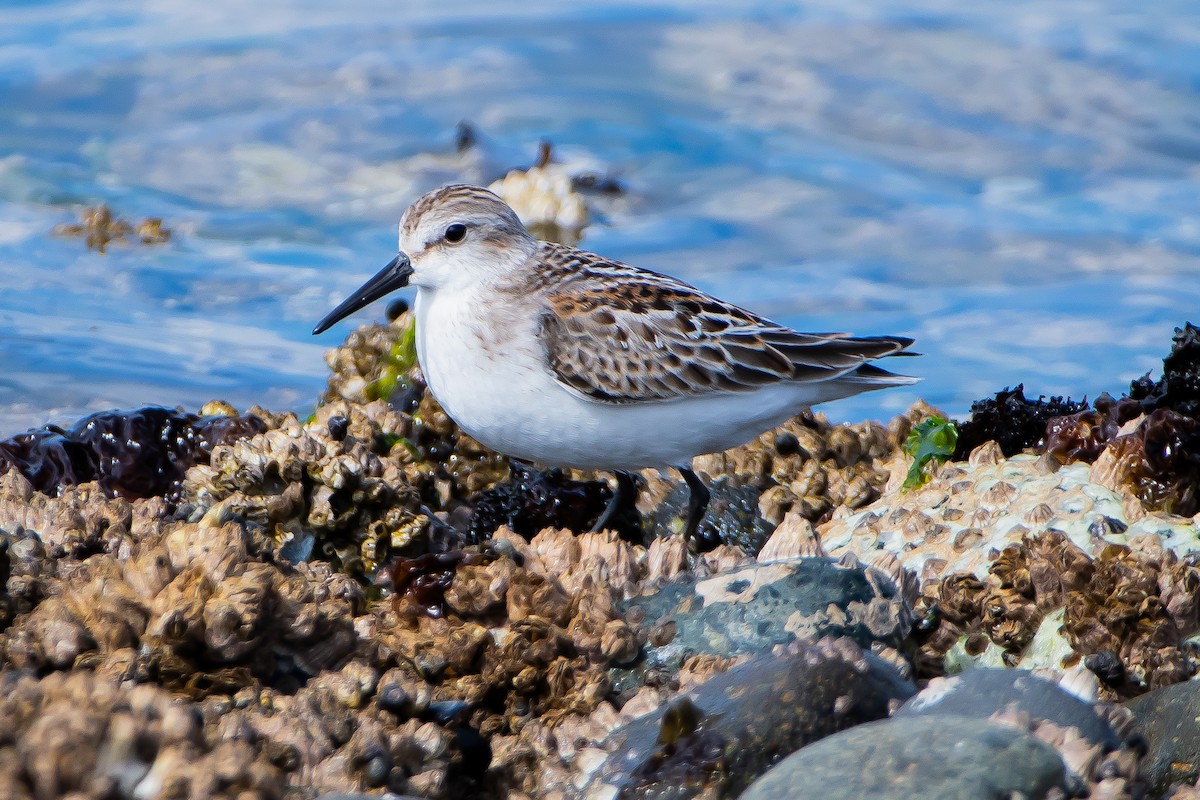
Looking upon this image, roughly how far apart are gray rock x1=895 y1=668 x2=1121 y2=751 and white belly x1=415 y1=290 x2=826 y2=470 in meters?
2.21

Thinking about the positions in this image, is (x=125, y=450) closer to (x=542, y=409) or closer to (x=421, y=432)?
(x=421, y=432)

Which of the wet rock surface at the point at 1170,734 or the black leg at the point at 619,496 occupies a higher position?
the black leg at the point at 619,496

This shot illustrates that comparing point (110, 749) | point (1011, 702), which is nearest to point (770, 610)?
point (1011, 702)

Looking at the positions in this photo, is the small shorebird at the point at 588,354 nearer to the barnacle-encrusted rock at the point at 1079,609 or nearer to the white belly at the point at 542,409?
the white belly at the point at 542,409

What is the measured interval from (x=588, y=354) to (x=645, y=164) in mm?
6675

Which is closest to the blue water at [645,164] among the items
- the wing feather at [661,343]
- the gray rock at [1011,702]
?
the wing feather at [661,343]

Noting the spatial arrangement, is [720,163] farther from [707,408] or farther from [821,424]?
[707,408]

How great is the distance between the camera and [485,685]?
150 inches

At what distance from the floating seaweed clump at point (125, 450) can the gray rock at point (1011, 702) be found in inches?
133

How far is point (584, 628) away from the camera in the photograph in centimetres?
395

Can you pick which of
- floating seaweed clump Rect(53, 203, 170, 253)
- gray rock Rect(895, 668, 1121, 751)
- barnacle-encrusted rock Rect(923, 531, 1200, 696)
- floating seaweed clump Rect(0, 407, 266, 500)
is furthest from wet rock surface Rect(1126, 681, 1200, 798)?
floating seaweed clump Rect(53, 203, 170, 253)

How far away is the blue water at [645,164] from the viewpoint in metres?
9.19

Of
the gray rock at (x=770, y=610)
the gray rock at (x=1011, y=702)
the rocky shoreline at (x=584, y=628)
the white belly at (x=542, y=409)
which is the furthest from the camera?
the white belly at (x=542, y=409)

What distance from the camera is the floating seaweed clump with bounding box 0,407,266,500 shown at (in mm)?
5691
